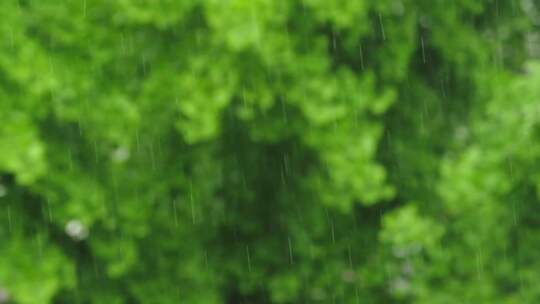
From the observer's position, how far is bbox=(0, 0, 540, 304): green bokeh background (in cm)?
325

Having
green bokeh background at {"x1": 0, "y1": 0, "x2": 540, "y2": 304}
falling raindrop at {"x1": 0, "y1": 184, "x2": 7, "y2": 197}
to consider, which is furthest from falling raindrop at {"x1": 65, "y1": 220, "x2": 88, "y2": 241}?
falling raindrop at {"x1": 0, "y1": 184, "x2": 7, "y2": 197}

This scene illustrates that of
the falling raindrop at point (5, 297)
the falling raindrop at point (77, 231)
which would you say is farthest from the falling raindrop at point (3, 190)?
the falling raindrop at point (5, 297)

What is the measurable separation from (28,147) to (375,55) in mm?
1756

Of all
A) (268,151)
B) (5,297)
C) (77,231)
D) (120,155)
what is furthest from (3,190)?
(5,297)

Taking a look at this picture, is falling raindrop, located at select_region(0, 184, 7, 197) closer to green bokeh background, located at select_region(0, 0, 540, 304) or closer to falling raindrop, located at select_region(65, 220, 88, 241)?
green bokeh background, located at select_region(0, 0, 540, 304)

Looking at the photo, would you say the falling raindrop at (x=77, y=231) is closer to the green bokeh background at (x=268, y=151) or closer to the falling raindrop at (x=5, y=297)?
the green bokeh background at (x=268, y=151)

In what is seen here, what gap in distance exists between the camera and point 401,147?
4.16 m

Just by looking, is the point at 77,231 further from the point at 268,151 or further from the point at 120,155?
the point at 268,151

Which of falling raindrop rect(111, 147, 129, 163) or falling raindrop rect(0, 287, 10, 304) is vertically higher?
falling raindrop rect(111, 147, 129, 163)

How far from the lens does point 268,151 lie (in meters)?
4.12

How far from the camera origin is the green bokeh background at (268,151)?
Answer: 325 centimetres

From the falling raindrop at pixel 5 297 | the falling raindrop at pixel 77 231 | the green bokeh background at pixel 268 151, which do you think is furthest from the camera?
the falling raindrop at pixel 5 297

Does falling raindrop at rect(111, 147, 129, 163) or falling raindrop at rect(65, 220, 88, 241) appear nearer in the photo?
falling raindrop at rect(111, 147, 129, 163)

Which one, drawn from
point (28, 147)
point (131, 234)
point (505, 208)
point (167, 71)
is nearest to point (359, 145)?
point (505, 208)
